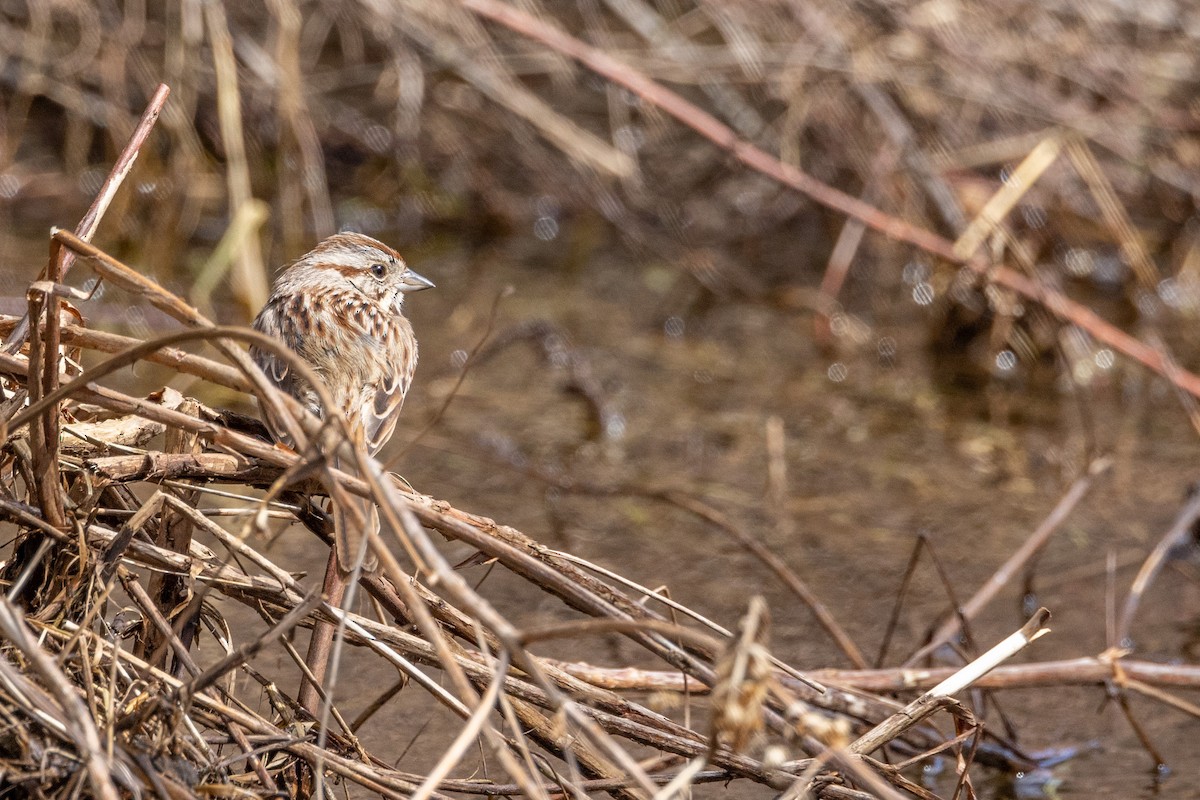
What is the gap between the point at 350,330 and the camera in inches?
Answer: 125

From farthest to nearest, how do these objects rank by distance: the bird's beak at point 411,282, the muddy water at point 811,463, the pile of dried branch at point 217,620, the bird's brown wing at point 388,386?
the muddy water at point 811,463, the bird's beak at point 411,282, the bird's brown wing at point 388,386, the pile of dried branch at point 217,620

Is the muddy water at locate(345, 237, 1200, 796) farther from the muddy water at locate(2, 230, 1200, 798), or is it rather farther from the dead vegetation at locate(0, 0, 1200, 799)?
the dead vegetation at locate(0, 0, 1200, 799)

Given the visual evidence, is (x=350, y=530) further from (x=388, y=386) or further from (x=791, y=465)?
(x=791, y=465)

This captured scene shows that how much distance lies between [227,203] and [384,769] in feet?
17.2

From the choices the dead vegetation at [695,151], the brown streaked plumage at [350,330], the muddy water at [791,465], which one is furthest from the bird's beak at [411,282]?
the dead vegetation at [695,151]

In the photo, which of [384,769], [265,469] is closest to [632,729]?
[384,769]

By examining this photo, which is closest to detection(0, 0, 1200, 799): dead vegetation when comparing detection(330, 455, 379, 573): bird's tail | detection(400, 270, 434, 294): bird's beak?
detection(400, 270, 434, 294): bird's beak

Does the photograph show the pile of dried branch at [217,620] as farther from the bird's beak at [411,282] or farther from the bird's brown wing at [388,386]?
the bird's beak at [411,282]

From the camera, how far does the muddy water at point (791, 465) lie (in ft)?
12.9

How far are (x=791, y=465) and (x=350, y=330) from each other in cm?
243

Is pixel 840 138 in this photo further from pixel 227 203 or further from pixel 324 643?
pixel 324 643

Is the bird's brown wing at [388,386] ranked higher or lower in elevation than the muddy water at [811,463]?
lower

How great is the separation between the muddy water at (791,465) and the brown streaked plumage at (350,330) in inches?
15.3

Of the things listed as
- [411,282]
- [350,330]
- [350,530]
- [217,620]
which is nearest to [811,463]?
[411,282]
